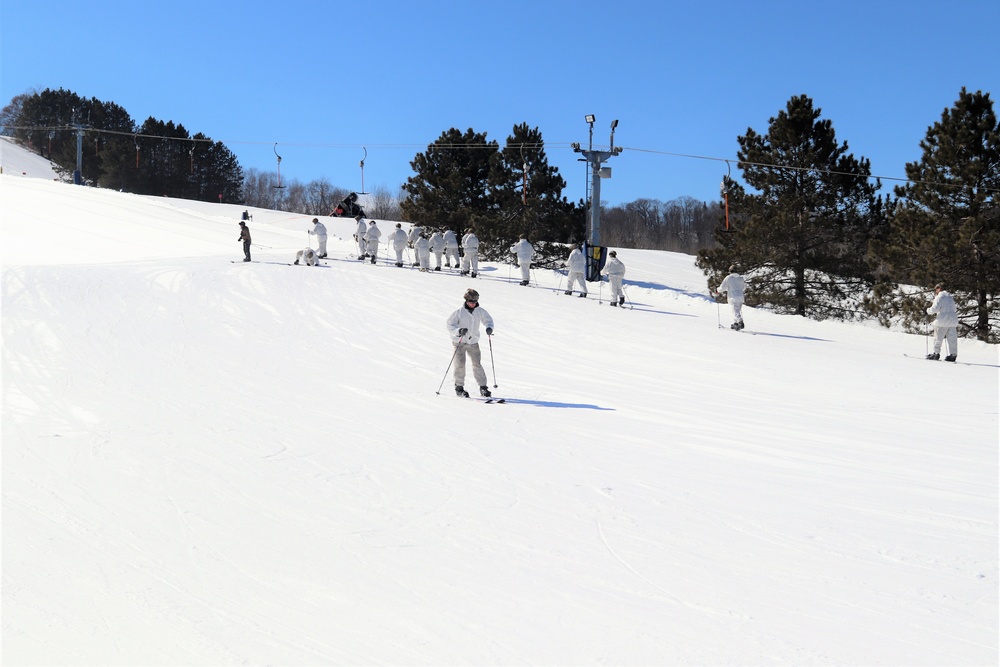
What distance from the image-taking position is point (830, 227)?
102ft

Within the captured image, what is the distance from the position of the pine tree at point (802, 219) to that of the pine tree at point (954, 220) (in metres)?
4.36

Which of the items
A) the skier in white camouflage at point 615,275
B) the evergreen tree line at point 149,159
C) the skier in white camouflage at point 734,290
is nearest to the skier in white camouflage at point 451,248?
the skier in white camouflage at point 615,275

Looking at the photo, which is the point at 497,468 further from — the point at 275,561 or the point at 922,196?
the point at 922,196

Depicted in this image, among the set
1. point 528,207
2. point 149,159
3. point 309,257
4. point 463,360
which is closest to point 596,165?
point 528,207

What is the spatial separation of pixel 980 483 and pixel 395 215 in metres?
104

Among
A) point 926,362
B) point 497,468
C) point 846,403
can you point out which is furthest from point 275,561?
point 926,362

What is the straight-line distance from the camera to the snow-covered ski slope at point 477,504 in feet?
16.2

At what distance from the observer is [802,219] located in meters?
30.8

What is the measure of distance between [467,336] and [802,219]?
2262 cm

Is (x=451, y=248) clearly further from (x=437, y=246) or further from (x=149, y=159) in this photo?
(x=149, y=159)

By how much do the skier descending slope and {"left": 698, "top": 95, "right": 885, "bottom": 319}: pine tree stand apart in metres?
21.0

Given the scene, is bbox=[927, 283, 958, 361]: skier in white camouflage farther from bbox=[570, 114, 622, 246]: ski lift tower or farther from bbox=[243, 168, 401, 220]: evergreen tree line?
bbox=[243, 168, 401, 220]: evergreen tree line

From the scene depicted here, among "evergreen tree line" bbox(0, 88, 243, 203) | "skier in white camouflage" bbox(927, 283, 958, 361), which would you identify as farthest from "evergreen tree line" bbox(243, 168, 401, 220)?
"skier in white camouflage" bbox(927, 283, 958, 361)

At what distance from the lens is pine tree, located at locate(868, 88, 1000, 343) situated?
2448 centimetres
